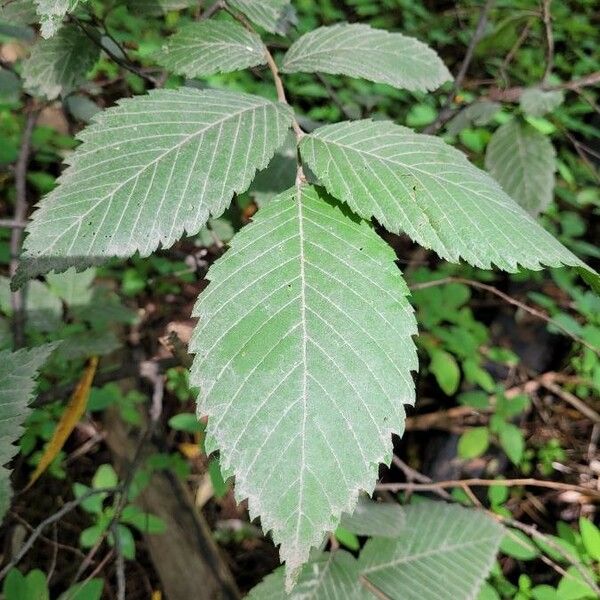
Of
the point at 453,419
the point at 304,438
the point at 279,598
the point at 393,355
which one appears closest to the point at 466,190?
the point at 393,355

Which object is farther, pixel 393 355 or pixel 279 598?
pixel 279 598

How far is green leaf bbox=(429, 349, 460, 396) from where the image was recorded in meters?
1.96

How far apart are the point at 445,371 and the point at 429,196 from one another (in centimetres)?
129

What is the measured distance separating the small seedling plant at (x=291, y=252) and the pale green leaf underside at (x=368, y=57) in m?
0.17

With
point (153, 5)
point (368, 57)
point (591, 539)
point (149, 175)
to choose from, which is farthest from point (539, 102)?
point (591, 539)

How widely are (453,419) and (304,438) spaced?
153cm

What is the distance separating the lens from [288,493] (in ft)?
2.15

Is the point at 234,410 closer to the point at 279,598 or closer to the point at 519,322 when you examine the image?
the point at 279,598

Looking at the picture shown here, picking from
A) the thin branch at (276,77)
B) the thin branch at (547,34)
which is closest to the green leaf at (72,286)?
the thin branch at (276,77)

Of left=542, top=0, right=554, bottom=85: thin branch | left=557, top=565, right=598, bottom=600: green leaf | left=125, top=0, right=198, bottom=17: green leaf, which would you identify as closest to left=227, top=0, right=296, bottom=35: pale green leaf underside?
left=125, top=0, right=198, bottom=17: green leaf

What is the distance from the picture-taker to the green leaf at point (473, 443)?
1817mm

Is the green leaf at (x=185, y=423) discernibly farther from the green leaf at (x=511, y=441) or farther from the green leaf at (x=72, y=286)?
the green leaf at (x=511, y=441)

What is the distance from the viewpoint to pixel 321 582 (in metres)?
1.16

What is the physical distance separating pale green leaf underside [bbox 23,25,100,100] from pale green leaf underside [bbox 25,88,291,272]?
16.6 inches
